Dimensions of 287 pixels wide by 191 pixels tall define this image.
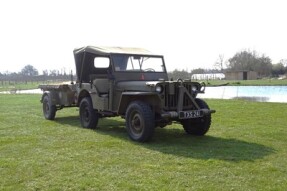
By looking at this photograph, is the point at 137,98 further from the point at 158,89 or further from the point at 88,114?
the point at 88,114

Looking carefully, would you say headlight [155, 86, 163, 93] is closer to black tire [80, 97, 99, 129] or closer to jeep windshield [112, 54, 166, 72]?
jeep windshield [112, 54, 166, 72]

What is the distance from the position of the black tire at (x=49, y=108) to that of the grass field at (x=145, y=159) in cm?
224

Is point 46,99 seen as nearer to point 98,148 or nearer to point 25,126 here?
point 25,126

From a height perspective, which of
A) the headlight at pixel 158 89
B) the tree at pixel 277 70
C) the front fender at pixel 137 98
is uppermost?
the tree at pixel 277 70

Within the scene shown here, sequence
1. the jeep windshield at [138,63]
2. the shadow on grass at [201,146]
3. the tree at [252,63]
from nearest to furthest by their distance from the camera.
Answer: the shadow on grass at [201,146] < the jeep windshield at [138,63] < the tree at [252,63]

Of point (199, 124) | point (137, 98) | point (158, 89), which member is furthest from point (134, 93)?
point (199, 124)

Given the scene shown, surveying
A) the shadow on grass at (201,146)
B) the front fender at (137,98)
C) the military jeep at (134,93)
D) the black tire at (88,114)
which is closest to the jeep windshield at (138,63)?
the military jeep at (134,93)

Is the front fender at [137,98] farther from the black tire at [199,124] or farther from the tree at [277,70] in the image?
the tree at [277,70]

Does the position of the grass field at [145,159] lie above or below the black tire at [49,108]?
below

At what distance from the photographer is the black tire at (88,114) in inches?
380

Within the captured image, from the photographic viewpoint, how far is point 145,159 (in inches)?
242

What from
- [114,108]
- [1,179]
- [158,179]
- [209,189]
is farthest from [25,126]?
[209,189]

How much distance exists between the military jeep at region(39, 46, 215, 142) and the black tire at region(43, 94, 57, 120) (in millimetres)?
475

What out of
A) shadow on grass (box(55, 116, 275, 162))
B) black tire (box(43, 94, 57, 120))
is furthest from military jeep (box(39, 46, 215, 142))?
black tire (box(43, 94, 57, 120))
